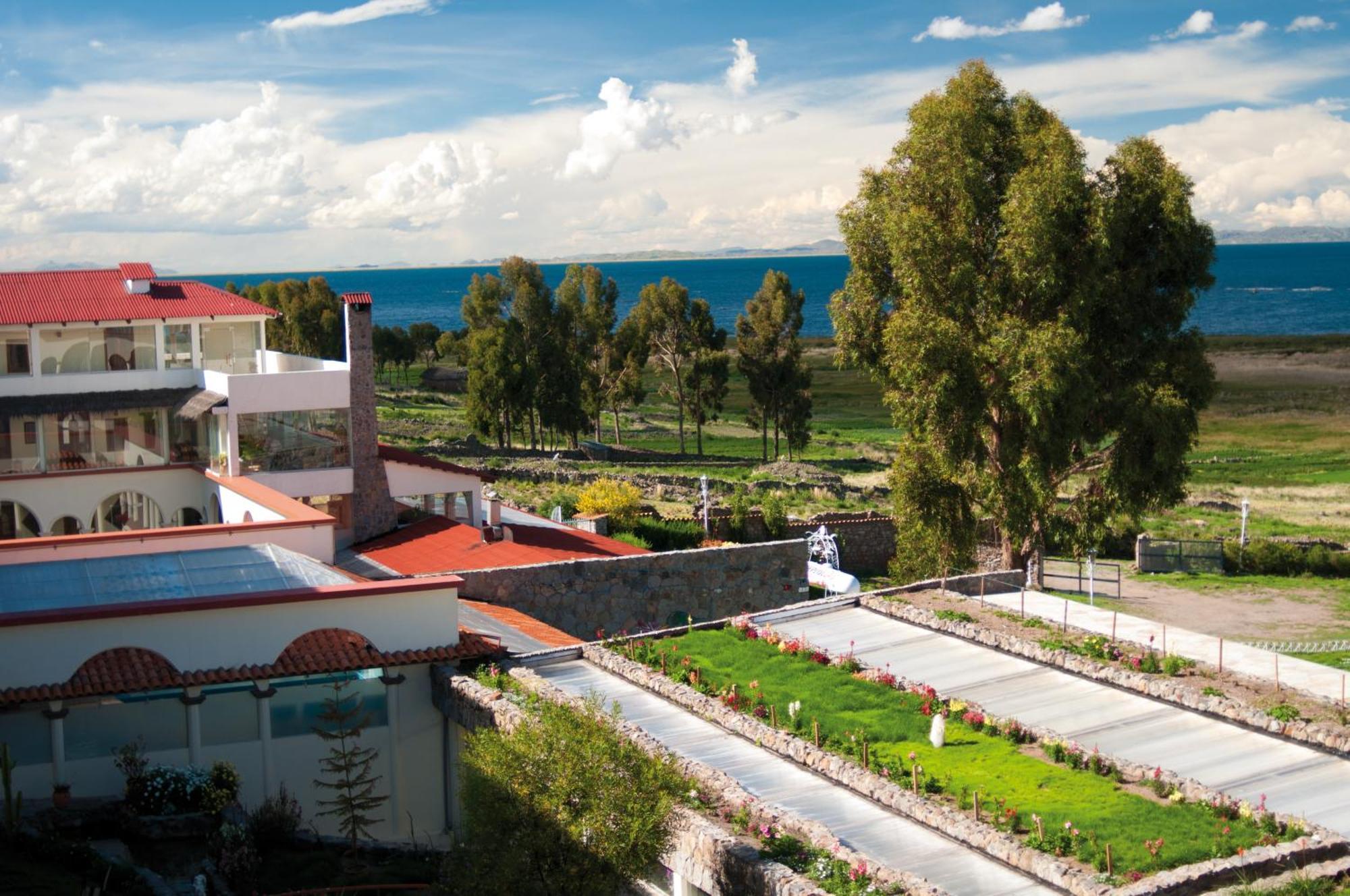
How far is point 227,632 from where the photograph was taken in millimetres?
16000

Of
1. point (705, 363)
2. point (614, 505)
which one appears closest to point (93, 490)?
point (614, 505)

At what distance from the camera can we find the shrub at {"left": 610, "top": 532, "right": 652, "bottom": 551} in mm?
32219

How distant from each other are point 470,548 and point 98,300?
11.0 meters

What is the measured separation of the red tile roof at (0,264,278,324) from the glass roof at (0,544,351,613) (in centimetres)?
1138

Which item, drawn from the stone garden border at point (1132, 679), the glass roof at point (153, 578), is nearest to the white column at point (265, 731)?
the glass roof at point (153, 578)

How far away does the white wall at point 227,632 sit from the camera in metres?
15.1

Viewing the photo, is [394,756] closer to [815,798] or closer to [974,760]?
[815,798]

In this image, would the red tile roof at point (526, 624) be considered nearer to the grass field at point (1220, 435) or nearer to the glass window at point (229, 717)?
the glass window at point (229, 717)

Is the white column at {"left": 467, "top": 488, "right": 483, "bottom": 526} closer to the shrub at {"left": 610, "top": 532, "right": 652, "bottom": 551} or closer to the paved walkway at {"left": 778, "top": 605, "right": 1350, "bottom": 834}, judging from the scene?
the shrub at {"left": 610, "top": 532, "right": 652, "bottom": 551}

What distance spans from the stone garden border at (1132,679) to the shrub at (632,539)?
1070 centimetres

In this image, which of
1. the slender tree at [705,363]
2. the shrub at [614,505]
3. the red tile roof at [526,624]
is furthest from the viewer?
the slender tree at [705,363]

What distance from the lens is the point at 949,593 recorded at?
2292 centimetres

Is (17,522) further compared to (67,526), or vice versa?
(67,526)

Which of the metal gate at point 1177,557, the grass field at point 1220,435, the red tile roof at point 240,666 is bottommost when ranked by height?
the grass field at point 1220,435
